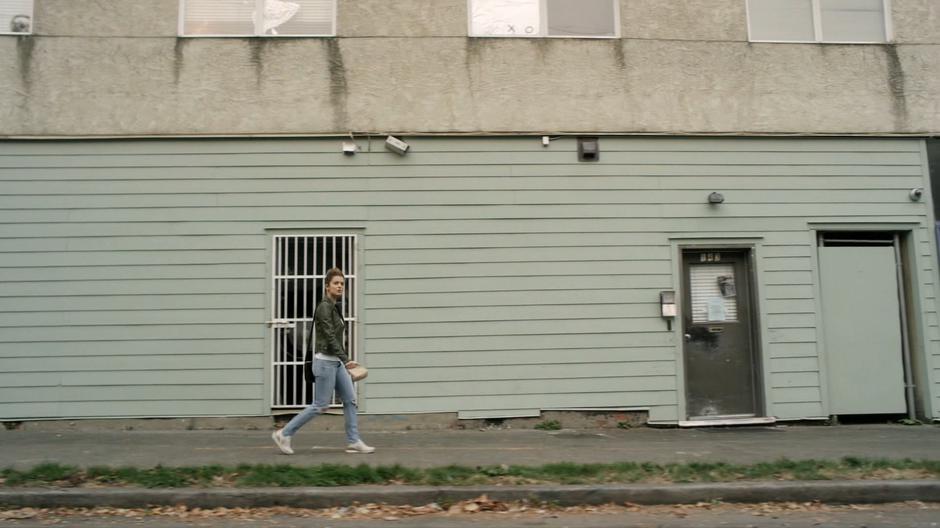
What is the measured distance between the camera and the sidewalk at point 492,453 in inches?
224

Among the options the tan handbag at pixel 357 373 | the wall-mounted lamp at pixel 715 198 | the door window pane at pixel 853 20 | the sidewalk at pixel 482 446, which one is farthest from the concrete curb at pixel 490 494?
the door window pane at pixel 853 20

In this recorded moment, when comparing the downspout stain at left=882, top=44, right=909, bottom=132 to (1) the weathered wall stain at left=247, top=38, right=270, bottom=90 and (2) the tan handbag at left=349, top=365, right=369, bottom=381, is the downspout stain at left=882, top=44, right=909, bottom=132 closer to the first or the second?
(2) the tan handbag at left=349, top=365, right=369, bottom=381

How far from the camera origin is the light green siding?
341 inches

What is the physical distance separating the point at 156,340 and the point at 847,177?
9.11 meters

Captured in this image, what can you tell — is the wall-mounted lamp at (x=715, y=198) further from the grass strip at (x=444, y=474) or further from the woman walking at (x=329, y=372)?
the woman walking at (x=329, y=372)

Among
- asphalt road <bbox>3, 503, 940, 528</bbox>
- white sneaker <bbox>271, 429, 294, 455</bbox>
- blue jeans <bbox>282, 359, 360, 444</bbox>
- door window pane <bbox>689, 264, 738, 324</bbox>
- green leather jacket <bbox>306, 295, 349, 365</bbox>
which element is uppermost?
door window pane <bbox>689, 264, 738, 324</bbox>

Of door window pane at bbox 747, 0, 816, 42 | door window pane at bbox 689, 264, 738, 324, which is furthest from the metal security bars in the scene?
door window pane at bbox 747, 0, 816, 42

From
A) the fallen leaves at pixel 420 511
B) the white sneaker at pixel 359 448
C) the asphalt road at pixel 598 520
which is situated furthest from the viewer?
the white sneaker at pixel 359 448

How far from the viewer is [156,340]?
868cm

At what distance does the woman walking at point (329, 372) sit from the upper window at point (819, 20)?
6.69 m

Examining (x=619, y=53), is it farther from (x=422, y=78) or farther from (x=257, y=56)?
(x=257, y=56)

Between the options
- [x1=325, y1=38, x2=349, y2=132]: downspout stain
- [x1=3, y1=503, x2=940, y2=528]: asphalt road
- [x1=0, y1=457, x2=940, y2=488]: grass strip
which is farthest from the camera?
[x1=325, y1=38, x2=349, y2=132]: downspout stain

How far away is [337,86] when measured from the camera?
902cm

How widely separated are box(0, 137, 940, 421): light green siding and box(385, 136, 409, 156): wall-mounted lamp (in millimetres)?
117
